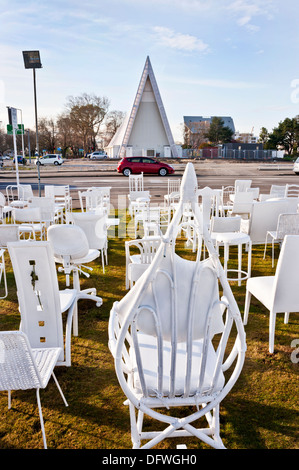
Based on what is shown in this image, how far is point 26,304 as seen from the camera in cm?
265

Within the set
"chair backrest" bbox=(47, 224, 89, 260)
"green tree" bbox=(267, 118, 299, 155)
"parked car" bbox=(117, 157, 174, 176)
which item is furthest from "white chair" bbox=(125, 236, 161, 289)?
"green tree" bbox=(267, 118, 299, 155)

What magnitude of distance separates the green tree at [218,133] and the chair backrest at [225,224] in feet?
192

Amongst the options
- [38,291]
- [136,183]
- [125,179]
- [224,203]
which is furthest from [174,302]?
[125,179]

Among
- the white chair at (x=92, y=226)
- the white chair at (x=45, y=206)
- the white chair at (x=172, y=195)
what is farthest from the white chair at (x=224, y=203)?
the white chair at (x=45, y=206)

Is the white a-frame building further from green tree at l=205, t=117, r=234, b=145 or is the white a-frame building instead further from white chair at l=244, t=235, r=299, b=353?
white chair at l=244, t=235, r=299, b=353

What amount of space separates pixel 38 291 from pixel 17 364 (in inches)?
29.4

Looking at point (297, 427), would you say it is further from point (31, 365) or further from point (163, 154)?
point (163, 154)

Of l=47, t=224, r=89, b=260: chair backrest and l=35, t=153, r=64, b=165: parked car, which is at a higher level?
l=35, t=153, r=64, b=165: parked car

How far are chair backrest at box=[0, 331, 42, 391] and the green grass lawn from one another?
54 cm

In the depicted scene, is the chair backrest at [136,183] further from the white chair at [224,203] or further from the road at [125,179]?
the white chair at [224,203]

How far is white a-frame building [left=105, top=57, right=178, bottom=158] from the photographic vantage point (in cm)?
3219

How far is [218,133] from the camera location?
60.7m
